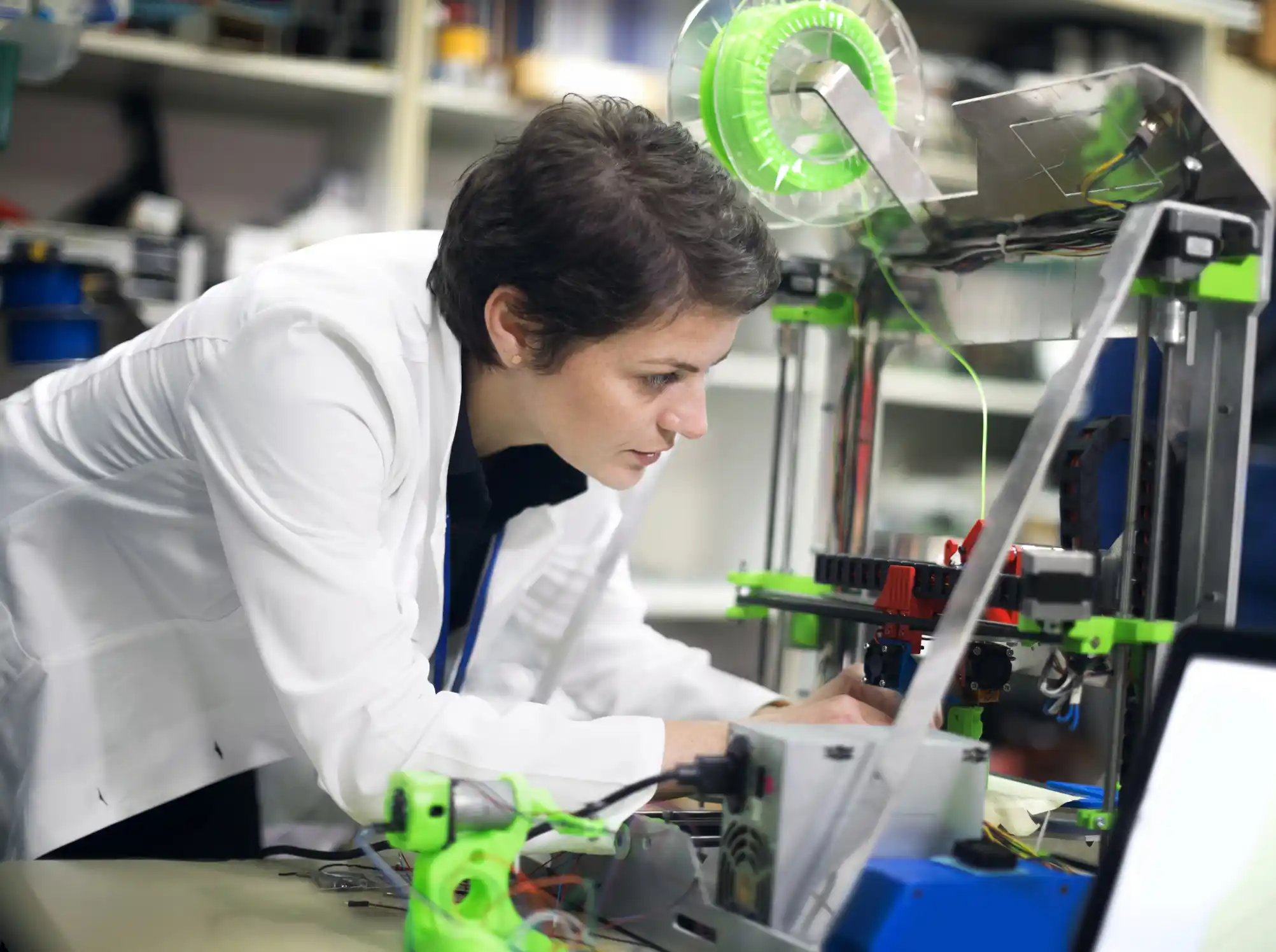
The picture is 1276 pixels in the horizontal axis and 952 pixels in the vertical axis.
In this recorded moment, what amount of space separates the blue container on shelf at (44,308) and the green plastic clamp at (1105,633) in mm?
1608

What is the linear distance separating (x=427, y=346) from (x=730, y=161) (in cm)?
35

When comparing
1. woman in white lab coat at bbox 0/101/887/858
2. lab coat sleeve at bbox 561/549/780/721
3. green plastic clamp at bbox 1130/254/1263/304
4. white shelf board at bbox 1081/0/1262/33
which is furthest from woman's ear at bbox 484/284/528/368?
white shelf board at bbox 1081/0/1262/33

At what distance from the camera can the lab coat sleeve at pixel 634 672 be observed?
4.55ft

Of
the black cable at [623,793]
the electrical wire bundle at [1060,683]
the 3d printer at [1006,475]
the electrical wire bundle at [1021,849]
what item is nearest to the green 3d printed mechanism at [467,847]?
the black cable at [623,793]

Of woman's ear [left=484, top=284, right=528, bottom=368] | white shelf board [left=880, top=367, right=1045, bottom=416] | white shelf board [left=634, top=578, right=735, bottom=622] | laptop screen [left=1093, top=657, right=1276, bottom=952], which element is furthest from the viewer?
white shelf board [left=880, top=367, right=1045, bottom=416]

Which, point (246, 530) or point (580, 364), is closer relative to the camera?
point (246, 530)

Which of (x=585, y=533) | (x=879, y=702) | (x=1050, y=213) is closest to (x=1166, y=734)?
(x=879, y=702)

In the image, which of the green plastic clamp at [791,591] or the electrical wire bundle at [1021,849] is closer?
the electrical wire bundle at [1021,849]

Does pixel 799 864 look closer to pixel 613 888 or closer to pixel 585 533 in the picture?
pixel 613 888

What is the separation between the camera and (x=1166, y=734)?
696 millimetres

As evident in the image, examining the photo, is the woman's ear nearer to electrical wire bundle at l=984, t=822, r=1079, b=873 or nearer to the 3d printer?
the 3d printer

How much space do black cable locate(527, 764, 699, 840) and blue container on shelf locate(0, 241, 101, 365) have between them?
147cm

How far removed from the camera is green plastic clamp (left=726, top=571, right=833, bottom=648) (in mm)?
1271

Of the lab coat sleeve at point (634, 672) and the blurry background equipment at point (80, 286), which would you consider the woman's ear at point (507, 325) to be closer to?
the lab coat sleeve at point (634, 672)
